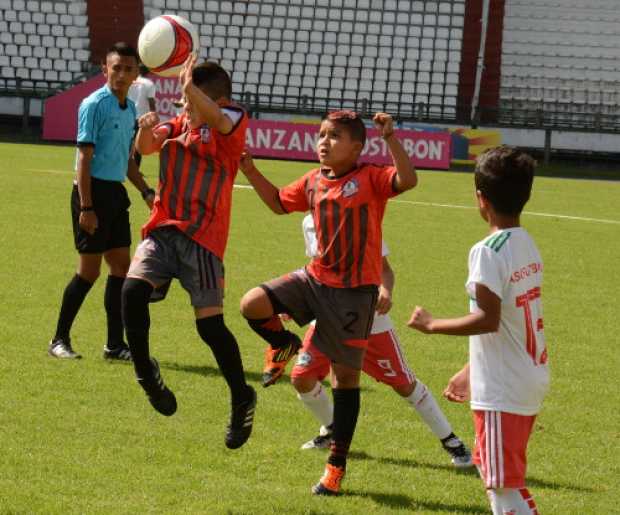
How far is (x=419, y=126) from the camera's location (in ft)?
98.6

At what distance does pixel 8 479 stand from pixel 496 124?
2702 centimetres

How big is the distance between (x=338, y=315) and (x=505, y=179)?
4.86ft

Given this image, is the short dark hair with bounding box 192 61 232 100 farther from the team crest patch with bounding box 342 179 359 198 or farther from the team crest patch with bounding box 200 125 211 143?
the team crest patch with bounding box 342 179 359 198

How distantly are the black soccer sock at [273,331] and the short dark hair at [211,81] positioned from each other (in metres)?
1.13

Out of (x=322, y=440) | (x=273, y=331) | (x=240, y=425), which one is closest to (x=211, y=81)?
(x=273, y=331)

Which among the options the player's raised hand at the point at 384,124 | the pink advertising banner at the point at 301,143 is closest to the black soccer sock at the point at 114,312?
the player's raised hand at the point at 384,124

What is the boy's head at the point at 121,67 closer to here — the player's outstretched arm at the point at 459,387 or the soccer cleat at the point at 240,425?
the soccer cleat at the point at 240,425

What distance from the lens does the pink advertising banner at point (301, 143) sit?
28672 millimetres

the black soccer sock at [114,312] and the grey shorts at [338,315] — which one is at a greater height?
the grey shorts at [338,315]

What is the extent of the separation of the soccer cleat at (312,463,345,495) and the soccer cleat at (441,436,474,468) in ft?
2.80

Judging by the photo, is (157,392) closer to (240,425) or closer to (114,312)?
(240,425)

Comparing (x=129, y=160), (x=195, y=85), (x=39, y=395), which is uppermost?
(x=195, y=85)

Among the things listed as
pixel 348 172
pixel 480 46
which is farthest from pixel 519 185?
pixel 480 46

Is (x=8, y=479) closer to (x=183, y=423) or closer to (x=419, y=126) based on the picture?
(x=183, y=423)
